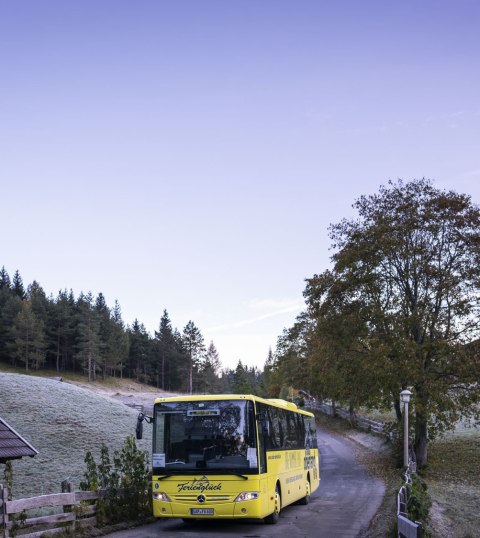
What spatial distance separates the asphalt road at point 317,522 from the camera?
52.1 feet

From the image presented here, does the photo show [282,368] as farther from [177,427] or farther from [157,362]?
[157,362]

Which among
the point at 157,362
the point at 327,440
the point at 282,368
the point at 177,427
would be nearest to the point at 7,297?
the point at 157,362

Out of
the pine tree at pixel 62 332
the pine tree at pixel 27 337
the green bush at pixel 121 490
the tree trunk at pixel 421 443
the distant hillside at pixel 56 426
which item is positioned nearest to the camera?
the green bush at pixel 121 490

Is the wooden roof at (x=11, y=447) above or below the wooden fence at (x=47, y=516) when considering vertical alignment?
above

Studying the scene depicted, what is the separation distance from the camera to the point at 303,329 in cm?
7231

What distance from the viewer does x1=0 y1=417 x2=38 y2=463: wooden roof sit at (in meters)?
15.6

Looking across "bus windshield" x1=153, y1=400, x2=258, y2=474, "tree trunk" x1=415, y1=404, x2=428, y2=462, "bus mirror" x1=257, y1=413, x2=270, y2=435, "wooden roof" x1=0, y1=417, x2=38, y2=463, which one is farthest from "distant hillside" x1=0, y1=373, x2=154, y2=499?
"tree trunk" x1=415, y1=404, x2=428, y2=462

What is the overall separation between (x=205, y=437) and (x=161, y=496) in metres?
1.81

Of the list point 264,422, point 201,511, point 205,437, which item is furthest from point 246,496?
point 264,422

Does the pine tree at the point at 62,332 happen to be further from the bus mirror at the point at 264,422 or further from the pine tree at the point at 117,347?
the bus mirror at the point at 264,422

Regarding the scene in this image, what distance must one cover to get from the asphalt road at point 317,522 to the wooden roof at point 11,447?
2994mm

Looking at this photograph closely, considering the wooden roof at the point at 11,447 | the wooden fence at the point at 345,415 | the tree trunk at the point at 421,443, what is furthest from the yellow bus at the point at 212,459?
the wooden fence at the point at 345,415

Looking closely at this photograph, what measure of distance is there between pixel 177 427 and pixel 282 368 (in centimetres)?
5943

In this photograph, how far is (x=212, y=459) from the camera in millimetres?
15844
